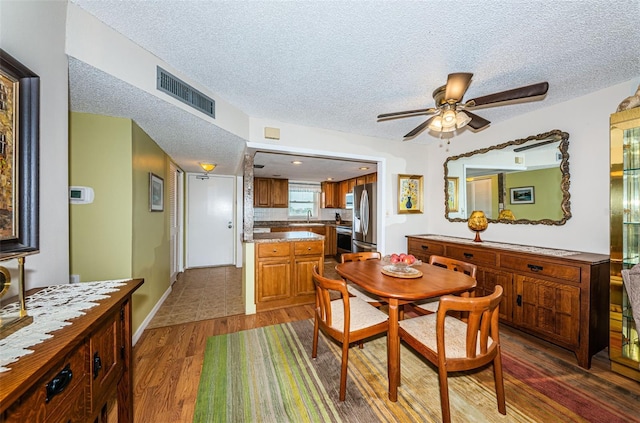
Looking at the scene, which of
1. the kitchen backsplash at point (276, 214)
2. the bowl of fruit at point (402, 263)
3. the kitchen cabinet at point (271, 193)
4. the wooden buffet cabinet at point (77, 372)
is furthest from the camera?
the kitchen backsplash at point (276, 214)

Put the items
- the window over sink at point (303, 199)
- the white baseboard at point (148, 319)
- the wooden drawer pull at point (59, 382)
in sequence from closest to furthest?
the wooden drawer pull at point (59, 382)
the white baseboard at point (148, 319)
the window over sink at point (303, 199)

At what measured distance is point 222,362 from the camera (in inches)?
77.4

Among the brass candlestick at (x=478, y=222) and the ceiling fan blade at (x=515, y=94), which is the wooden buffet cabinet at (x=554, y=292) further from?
the ceiling fan blade at (x=515, y=94)

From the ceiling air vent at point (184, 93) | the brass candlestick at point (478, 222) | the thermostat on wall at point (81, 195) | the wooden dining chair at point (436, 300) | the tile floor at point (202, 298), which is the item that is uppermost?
the ceiling air vent at point (184, 93)

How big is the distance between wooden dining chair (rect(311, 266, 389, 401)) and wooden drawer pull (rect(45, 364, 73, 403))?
3.92ft

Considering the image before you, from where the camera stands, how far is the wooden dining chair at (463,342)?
1281mm

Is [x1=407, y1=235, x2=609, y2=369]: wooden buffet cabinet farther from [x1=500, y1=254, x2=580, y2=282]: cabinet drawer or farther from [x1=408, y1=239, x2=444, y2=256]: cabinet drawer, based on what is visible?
[x1=408, y1=239, x2=444, y2=256]: cabinet drawer

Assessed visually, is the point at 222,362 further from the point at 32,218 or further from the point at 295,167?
the point at 295,167

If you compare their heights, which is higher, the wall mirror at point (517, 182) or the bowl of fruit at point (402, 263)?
the wall mirror at point (517, 182)

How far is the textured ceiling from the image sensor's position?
1305mm

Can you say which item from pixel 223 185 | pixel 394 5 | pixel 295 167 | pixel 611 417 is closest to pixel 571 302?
pixel 611 417

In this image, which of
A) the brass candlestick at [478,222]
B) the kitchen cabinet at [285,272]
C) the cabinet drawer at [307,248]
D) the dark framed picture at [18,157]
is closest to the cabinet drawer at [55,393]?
the dark framed picture at [18,157]

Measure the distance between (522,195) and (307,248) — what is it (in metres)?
2.55

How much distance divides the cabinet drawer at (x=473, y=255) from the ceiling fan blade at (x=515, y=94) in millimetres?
1537
